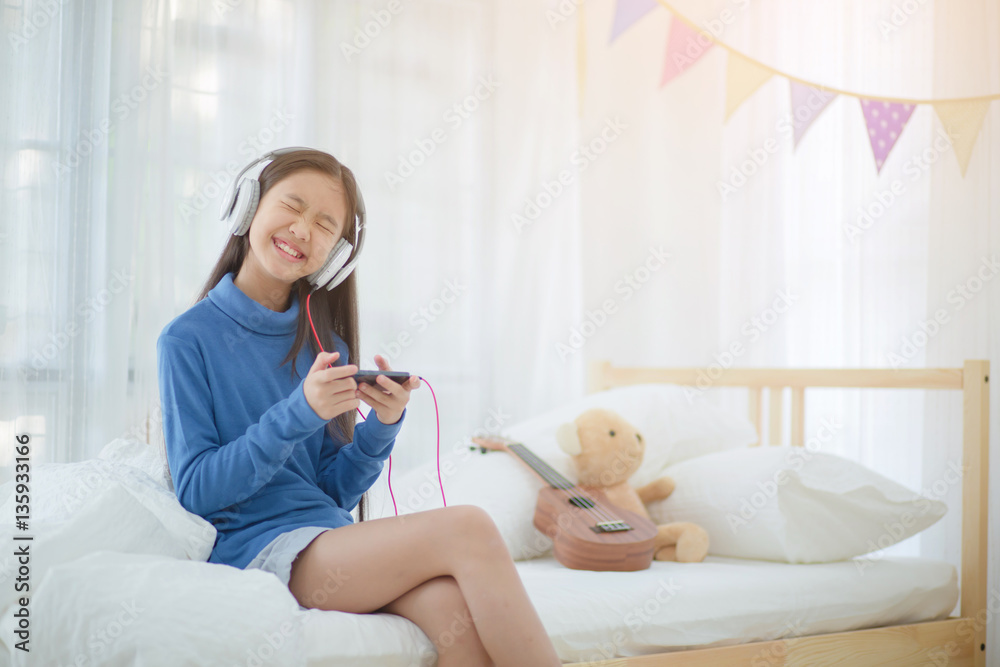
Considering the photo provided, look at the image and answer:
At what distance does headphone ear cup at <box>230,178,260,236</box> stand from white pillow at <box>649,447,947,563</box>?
1063mm

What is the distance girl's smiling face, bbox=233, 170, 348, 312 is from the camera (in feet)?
3.57

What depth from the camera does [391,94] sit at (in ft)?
7.22

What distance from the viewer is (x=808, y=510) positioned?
1534 mm

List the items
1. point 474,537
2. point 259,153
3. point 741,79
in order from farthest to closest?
1. point 741,79
2. point 259,153
3. point 474,537

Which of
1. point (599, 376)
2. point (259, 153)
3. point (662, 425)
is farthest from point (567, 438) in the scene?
point (259, 153)

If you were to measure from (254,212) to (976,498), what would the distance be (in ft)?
4.99

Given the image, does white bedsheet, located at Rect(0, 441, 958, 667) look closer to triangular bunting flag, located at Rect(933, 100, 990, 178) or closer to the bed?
the bed

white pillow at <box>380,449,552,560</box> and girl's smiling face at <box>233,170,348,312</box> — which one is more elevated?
girl's smiling face at <box>233,170,348,312</box>

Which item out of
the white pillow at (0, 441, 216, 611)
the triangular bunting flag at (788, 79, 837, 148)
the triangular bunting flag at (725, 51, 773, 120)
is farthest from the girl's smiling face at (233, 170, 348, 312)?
the triangular bunting flag at (788, 79, 837, 148)

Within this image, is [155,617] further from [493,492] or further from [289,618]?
[493,492]

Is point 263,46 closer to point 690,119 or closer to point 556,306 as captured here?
point 556,306

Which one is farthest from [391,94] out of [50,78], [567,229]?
[50,78]

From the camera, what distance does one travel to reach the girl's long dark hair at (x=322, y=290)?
1120mm

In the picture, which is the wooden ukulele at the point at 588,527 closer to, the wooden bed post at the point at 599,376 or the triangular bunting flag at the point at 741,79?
the wooden bed post at the point at 599,376
